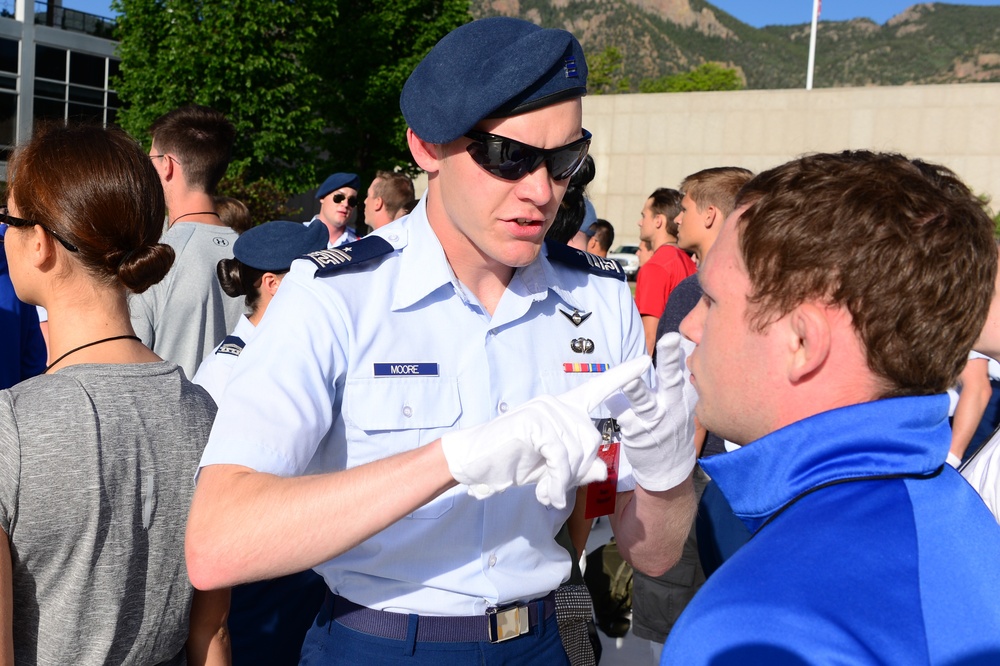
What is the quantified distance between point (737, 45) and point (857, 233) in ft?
612

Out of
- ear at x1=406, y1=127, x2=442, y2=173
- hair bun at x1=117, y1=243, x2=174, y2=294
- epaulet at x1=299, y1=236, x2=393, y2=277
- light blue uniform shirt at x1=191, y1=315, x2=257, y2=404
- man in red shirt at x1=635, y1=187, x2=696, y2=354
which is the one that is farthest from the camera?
man in red shirt at x1=635, y1=187, x2=696, y2=354

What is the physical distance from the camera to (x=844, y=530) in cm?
106

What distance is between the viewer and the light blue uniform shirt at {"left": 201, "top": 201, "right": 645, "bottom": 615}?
1514 millimetres

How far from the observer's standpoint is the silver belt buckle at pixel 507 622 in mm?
1663

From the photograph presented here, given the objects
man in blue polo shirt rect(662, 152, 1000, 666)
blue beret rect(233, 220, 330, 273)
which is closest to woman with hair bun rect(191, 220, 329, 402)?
blue beret rect(233, 220, 330, 273)

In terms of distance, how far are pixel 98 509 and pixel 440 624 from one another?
685 millimetres

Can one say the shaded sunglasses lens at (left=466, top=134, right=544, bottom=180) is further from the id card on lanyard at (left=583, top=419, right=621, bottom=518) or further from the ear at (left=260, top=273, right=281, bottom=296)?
the ear at (left=260, top=273, right=281, bottom=296)

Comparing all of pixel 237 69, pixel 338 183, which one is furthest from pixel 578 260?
pixel 237 69

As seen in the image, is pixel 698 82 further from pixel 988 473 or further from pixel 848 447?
pixel 848 447

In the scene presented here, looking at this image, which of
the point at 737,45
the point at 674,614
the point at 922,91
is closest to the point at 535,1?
the point at 737,45

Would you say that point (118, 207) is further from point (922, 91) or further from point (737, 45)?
point (737, 45)

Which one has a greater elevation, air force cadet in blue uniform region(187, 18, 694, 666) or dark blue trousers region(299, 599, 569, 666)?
air force cadet in blue uniform region(187, 18, 694, 666)

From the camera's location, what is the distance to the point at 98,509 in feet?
5.53

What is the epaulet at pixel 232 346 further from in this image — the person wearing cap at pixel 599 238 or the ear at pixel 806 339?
the person wearing cap at pixel 599 238
